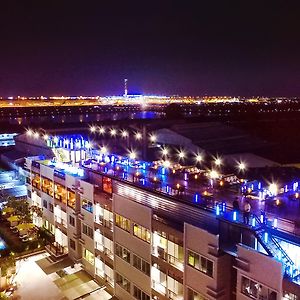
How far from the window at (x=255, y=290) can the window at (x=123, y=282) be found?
407 inches

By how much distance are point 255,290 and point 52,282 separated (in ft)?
59.6

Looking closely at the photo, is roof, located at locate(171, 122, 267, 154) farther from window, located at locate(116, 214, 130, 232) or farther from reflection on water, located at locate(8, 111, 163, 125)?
reflection on water, located at locate(8, 111, 163, 125)

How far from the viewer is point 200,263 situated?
18.6 meters

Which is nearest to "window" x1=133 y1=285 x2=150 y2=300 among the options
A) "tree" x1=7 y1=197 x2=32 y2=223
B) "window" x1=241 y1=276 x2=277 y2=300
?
"window" x1=241 y1=276 x2=277 y2=300

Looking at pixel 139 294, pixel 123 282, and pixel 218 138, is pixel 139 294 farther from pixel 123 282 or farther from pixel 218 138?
pixel 218 138

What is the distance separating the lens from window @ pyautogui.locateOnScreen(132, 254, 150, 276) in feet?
74.6

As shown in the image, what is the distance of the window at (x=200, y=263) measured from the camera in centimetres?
1800

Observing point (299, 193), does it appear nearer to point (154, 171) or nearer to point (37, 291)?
point (154, 171)

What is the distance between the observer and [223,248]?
57.3 feet

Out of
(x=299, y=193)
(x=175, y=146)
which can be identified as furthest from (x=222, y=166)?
(x=299, y=193)

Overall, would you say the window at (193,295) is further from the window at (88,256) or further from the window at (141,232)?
the window at (88,256)

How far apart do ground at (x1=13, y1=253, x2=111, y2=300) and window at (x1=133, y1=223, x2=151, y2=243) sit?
21.1 feet

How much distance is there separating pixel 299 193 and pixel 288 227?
6.16m

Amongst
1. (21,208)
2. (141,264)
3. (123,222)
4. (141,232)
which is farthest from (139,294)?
(21,208)
